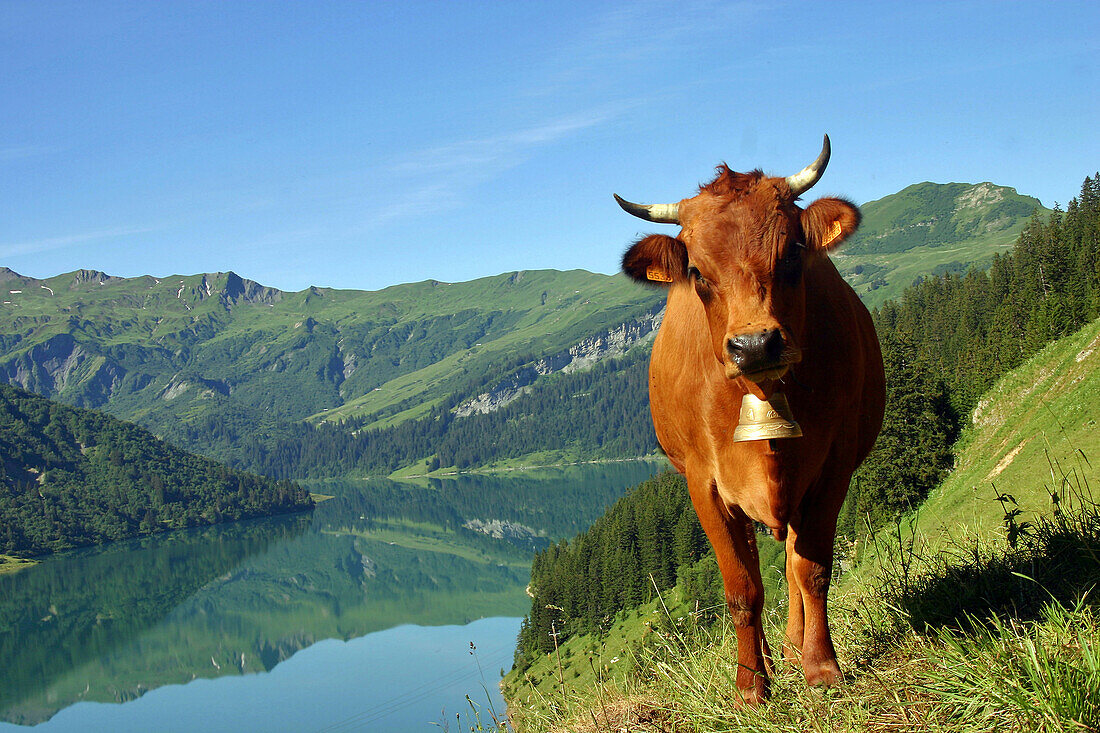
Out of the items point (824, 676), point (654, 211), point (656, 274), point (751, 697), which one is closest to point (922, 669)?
point (824, 676)

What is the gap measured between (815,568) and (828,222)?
6.01 feet

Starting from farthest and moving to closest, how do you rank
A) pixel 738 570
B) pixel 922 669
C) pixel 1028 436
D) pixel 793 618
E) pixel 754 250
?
pixel 1028 436, pixel 793 618, pixel 738 570, pixel 754 250, pixel 922 669

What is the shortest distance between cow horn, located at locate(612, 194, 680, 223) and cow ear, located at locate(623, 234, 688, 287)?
0.17 metres

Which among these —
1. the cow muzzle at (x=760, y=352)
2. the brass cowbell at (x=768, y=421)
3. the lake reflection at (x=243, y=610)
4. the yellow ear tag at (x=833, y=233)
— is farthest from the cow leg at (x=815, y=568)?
the lake reflection at (x=243, y=610)

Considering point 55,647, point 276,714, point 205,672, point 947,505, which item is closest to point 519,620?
point 276,714

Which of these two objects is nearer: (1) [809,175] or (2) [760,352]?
(2) [760,352]

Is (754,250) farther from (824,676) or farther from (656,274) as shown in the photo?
(824,676)

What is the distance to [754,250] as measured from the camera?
160 inches

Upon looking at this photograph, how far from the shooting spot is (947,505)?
2208 cm

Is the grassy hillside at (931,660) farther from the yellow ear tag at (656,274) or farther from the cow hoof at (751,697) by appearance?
the yellow ear tag at (656,274)

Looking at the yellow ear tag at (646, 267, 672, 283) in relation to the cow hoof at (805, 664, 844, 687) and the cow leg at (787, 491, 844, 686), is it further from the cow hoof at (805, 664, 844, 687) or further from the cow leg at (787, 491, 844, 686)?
the cow hoof at (805, 664, 844, 687)

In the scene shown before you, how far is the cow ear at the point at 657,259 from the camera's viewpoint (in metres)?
4.75

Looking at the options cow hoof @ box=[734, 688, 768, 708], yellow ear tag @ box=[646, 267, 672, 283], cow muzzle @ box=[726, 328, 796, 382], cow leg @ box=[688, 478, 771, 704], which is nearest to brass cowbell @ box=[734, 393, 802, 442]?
cow muzzle @ box=[726, 328, 796, 382]

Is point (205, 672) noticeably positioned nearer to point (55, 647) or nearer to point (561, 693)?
point (55, 647)
